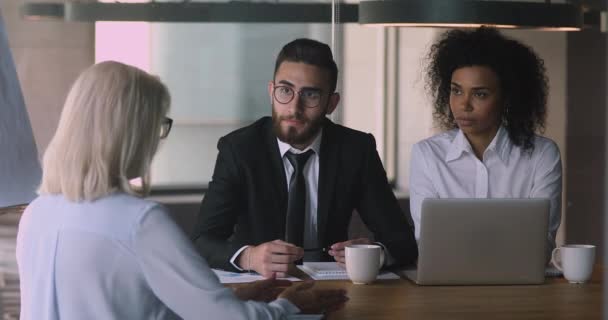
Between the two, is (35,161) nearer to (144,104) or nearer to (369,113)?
(144,104)

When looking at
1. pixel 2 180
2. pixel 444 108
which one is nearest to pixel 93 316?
pixel 2 180

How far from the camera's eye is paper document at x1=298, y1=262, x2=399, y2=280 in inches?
110

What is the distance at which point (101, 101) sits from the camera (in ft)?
6.10

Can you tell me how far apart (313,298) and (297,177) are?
1.16 meters

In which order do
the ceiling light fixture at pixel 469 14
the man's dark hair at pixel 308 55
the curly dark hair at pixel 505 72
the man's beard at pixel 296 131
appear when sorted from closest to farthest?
1. the man's beard at pixel 296 131
2. the man's dark hair at pixel 308 55
3. the curly dark hair at pixel 505 72
4. the ceiling light fixture at pixel 469 14

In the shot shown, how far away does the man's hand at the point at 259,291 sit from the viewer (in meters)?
2.29

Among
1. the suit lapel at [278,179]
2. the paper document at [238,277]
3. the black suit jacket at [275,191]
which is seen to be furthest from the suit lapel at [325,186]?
the paper document at [238,277]

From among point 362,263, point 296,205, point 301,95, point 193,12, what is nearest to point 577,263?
point 362,263

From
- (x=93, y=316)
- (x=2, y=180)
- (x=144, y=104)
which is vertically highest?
(x=144, y=104)

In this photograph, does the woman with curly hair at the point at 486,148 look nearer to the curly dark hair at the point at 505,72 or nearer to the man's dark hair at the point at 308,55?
the curly dark hair at the point at 505,72

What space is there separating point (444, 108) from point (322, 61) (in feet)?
3.24

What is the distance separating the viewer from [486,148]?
3785 mm

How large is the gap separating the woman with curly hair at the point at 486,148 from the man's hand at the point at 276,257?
3.23ft

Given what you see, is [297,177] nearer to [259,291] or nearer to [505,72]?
[259,291]
